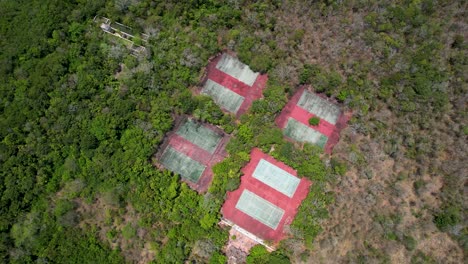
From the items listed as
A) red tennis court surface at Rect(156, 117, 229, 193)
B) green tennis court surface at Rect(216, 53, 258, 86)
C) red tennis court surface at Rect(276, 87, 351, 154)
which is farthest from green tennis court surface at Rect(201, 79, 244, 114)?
red tennis court surface at Rect(276, 87, 351, 154)

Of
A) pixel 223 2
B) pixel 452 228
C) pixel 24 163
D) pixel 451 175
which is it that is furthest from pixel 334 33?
pixel 24 163

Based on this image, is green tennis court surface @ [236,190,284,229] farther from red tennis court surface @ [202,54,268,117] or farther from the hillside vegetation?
red tennis court surface @ [202,54,268,117]

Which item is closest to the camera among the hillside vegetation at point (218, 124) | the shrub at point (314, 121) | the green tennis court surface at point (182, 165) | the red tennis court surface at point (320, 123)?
the hillside vegetation at point (218, 124)

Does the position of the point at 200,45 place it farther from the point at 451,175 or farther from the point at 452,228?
the point at 452,228

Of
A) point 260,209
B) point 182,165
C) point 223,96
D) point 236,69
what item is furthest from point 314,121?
point 182,165

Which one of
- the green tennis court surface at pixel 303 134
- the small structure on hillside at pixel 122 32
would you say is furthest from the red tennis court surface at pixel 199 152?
the small structure on hillside at pixel 122 32

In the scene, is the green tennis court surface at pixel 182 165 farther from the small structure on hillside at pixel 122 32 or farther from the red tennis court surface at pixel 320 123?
the small structure on hillside at pixel 122 32
